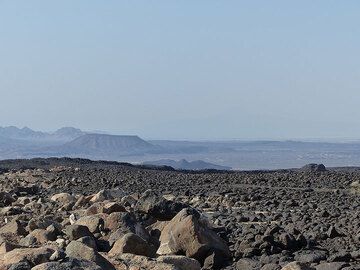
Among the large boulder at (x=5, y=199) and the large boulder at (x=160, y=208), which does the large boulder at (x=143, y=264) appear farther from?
the large boulder at (x=5, y=199)

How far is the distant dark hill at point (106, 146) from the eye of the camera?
15188cm

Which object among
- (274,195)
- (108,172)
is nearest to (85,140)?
(108,172)

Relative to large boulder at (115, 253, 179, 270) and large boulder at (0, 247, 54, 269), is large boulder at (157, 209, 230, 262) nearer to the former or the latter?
large boulder at (115, 253, 179, 270)

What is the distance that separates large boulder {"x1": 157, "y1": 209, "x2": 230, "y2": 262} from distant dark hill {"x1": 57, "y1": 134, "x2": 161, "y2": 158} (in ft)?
446

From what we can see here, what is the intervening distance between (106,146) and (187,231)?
15590cm

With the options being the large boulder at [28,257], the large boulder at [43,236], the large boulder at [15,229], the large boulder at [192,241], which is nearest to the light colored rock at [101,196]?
the large boulder at [15,229]

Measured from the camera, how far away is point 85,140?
16938 centimetres

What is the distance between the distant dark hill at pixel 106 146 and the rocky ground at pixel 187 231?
12989 centimetres

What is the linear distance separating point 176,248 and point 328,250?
2260mm

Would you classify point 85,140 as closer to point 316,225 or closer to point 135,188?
point 135,188

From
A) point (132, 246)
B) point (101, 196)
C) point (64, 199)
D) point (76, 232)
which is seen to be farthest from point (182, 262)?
point (64, 199)

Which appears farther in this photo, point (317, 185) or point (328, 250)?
point (317, 185)

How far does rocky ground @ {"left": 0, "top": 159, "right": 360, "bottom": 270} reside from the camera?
7.46 meters

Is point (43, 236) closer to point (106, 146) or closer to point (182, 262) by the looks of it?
point (182, 262)
